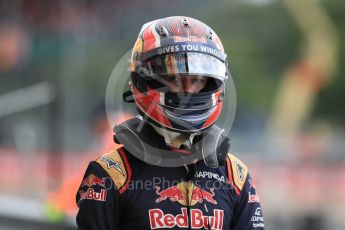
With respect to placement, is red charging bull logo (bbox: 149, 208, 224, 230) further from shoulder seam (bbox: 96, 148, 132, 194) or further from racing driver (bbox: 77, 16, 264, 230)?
shoulder seam (bbox: 96, 148, 132, 194)

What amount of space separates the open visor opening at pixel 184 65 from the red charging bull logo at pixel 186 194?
16.0 inches

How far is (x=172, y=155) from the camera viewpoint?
118 inches

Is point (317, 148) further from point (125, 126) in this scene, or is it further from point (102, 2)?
point (125, 126)

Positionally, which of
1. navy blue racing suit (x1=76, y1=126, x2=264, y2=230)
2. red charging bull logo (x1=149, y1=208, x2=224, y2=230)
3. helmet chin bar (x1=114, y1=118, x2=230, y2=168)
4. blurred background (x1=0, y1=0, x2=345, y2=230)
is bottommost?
red charging bull logo (x1=149, y1=208, x2=224, y2=230)

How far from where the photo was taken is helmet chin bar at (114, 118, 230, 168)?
2.98 m

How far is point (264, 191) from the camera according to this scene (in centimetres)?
1369

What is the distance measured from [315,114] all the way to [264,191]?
22.3 metres

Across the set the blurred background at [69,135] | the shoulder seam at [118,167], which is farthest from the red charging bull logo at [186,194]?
the blurred background at [69,135]

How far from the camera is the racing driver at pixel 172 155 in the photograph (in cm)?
291

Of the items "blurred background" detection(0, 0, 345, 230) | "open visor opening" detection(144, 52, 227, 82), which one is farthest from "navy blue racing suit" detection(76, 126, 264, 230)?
"blurred background" detection(0, 0, 345, 230)

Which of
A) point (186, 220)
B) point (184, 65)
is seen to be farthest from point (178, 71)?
point (186, 220)

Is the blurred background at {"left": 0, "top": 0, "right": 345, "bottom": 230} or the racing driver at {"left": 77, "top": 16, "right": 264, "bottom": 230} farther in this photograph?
the blurred background at {"left": 0, "top": 0, "right": 345, "bottom": 230}

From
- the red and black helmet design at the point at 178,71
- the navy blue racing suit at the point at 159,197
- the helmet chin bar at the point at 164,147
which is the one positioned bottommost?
the navy blue racing suit at the point at 159,197

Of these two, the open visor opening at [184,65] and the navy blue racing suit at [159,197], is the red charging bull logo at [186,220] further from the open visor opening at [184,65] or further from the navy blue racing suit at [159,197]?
the open visor opening at [184,65]
